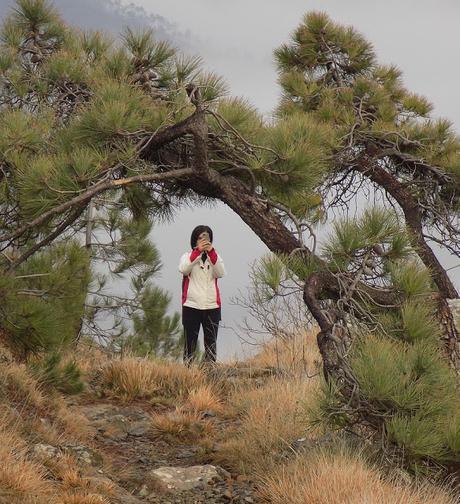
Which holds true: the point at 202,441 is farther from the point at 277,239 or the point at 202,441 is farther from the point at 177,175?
the point at 177,175

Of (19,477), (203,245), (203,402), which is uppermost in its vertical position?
(203,245)

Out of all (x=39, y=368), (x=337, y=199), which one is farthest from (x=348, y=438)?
(x=337, y=199)

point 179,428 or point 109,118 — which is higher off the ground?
point 109,118

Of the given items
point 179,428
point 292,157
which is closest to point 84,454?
point 179,428

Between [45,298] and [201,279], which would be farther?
[201,279]

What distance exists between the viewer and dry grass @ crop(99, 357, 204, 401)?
6816 millimetres

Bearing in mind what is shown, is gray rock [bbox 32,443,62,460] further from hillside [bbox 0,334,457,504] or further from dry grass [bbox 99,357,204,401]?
dry grass [bbox 99,357,204,401]

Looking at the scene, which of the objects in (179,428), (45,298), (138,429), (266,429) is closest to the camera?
(45,298)

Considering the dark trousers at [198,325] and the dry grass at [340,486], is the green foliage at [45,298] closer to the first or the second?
the dry grass at [340,486]

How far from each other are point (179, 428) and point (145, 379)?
4.05 ft

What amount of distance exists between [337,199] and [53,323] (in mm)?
4796

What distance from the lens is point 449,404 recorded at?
4.06 meters

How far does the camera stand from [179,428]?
18.8 ft

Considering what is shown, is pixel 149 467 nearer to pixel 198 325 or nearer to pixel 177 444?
pixel 177 444
